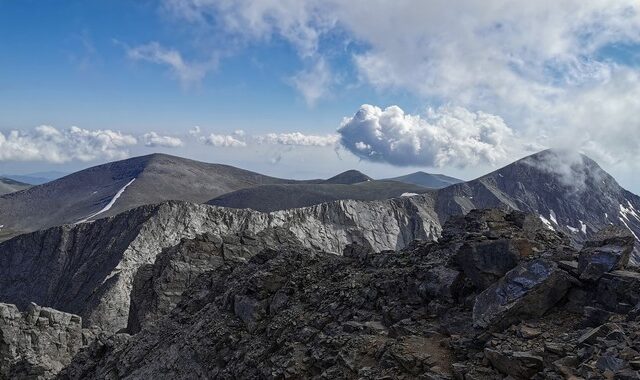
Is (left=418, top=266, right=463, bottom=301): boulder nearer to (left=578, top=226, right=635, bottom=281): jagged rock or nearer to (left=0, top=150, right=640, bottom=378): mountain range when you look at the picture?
(left=0, top=150, right=640, bottom=378): mountain range

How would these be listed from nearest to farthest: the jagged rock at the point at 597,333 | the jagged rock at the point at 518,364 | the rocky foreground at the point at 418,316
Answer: the jagged rock at the point at 597,333, the jagged rock at the point at 518,364, the rocky foreground at the point at 418,316

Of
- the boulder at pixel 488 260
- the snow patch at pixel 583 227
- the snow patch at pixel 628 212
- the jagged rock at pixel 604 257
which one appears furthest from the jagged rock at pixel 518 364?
the snow patch at pixel 628 212

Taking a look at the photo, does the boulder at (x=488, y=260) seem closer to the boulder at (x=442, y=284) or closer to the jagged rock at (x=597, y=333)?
the boulder at (x=442, y=284)

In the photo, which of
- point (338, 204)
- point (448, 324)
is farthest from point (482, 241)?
point (338, 204)

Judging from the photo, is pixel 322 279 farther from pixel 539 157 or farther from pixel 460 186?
pixel 539 157

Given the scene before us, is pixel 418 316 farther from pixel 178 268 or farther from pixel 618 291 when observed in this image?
pixel 178 268

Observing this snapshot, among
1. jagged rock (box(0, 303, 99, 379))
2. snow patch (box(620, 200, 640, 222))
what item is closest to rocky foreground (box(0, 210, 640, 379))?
jagged rock (box(0, 303, 99, 379))
